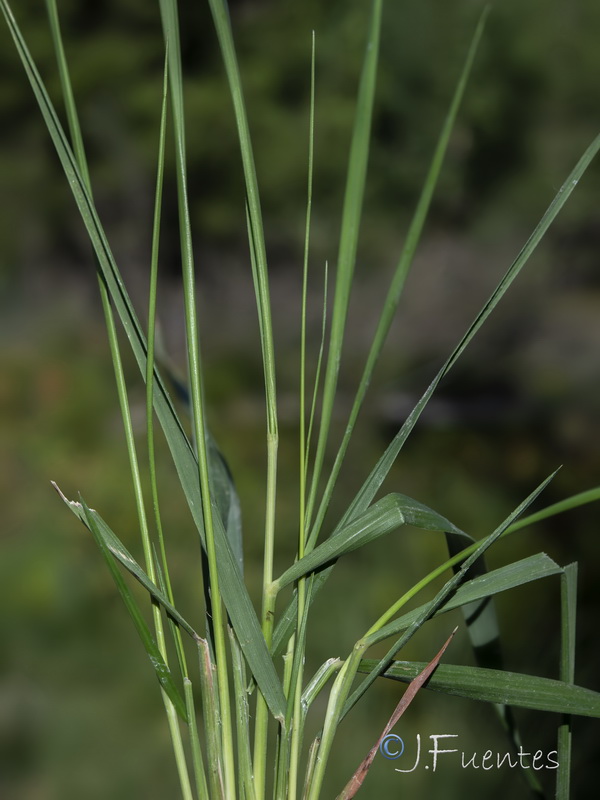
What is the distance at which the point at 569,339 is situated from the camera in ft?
4.21

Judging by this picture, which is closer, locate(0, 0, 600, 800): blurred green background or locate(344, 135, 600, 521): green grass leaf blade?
locate(344, 135, 600, 521): green grass leaf blade

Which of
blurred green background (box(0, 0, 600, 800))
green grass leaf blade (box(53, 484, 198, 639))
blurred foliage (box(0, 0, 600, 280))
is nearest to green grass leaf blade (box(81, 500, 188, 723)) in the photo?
green grass leaf blade (box(53, 484, 198, 639))

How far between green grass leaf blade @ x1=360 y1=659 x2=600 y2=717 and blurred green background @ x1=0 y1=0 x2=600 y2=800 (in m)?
0.85

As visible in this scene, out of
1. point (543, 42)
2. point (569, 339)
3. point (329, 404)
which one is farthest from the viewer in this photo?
point (569, 339)

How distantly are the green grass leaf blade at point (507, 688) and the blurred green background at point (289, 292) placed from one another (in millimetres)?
846

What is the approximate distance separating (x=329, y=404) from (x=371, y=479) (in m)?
0.02

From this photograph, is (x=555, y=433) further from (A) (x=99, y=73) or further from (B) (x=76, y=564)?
(A) (x=99, y=73)

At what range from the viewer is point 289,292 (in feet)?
4.41

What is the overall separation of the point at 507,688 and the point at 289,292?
4.03 feet

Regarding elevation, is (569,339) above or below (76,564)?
above

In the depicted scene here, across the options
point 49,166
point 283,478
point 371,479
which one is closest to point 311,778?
point 371,479

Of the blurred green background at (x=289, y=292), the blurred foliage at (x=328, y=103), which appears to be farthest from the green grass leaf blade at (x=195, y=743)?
the blurred foliage at (x=328, y=103)

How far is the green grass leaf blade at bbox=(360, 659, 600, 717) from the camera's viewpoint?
5.4 inches

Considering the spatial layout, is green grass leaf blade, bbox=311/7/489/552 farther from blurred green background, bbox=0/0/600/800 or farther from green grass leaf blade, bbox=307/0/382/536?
blurred green background, bbox=0/0/600/800
